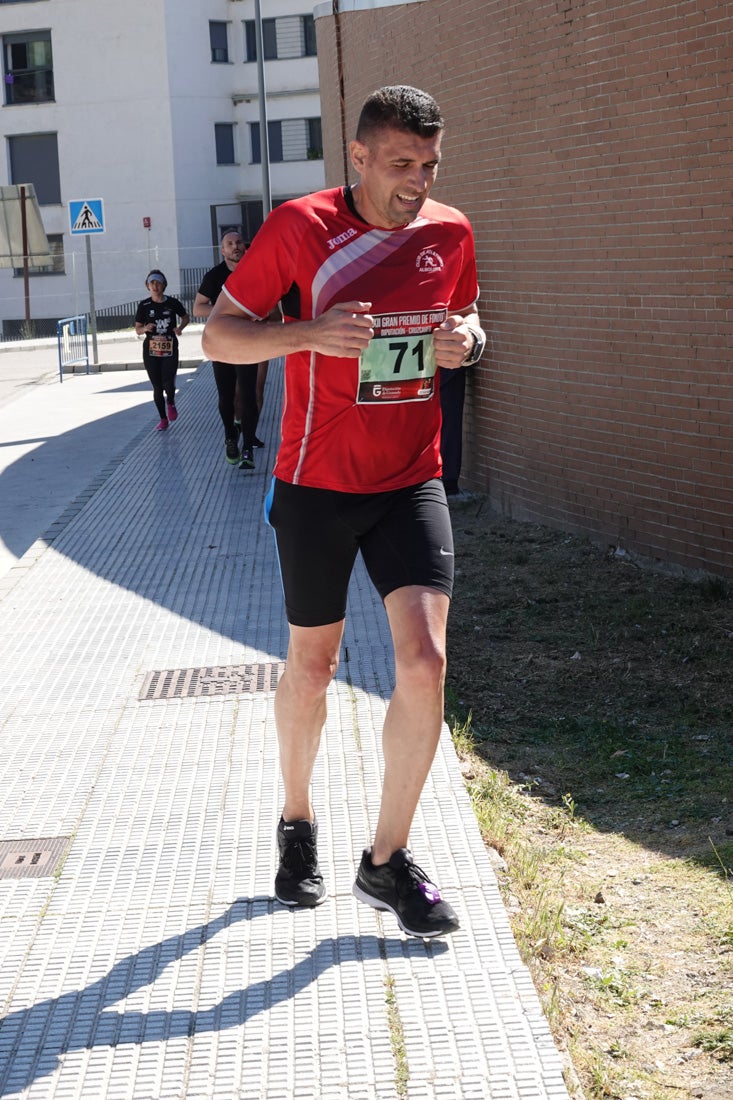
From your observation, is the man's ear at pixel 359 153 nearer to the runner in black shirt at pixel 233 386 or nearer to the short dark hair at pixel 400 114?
the short dark hair at pixel 400 114

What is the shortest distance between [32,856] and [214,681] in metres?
1.98

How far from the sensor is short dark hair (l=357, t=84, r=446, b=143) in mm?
3639

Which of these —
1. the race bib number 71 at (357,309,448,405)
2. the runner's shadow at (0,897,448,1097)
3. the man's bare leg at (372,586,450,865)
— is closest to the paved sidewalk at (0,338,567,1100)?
the runner's shadow at (0,897,448,1097)

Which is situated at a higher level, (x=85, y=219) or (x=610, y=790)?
(x=85, y=219)

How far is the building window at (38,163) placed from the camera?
154 ft

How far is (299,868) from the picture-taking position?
4.05 m

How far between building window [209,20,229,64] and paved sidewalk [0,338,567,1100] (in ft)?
144

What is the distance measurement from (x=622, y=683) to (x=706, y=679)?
0.39m

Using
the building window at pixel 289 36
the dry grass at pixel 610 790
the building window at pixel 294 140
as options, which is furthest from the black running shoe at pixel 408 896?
the building window at pixel 289 36

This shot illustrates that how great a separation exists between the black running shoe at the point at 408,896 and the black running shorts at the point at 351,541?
2.25 ft

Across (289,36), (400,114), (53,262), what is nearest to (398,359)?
(400,114)

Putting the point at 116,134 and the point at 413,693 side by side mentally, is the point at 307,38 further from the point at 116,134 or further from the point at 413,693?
the point at 413,693

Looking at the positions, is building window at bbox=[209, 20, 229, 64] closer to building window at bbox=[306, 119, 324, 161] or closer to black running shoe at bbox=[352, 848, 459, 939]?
building window at bbox=[306, 119, 324, 161]

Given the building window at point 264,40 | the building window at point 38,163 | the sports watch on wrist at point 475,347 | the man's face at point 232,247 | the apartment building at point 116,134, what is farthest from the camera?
the building window at point 264,40
